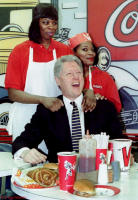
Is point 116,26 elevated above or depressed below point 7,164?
above

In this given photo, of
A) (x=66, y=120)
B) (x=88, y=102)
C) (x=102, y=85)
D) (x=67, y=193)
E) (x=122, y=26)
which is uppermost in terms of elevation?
(x=122, y=26)

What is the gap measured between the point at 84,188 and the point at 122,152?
1.17 feet

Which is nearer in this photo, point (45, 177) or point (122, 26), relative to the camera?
point (45, 177)

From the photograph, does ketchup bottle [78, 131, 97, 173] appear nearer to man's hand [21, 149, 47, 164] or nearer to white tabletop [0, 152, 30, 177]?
man's hand [21, 149, 47, 164]

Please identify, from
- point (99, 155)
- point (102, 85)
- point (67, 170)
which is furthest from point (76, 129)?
point (102, 85)

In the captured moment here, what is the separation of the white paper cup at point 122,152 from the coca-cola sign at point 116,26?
6.55 ft

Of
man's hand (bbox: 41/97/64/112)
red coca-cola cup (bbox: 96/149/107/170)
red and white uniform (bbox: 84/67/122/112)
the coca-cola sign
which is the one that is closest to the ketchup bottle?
red coca-cola cup (bbox: 96/149/107/170)

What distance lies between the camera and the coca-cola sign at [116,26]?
334 centimetres

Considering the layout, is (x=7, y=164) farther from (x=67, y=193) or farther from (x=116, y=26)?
(x=116, y=26)

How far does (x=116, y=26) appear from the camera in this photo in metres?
3.41

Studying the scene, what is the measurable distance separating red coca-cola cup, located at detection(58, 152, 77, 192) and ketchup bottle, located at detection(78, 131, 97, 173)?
7cm

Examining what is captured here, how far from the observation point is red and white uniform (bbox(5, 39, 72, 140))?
252cm

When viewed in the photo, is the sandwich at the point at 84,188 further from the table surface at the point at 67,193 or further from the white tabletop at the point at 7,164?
the white tabletop at the point at 7,164

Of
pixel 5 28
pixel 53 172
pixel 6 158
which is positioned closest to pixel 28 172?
pixel 53 172
